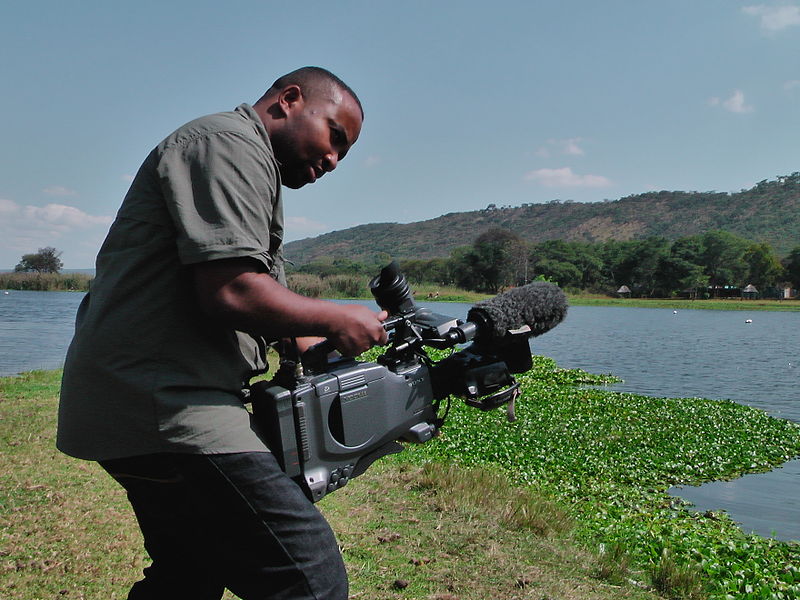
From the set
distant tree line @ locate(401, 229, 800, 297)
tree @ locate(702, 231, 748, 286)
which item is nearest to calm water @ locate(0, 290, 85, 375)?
distant tree line @ locate(401, 229, 800, 297)

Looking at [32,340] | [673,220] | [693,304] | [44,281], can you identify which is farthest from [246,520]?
[673,220]

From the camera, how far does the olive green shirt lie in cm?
177

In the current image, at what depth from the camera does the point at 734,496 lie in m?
9.46

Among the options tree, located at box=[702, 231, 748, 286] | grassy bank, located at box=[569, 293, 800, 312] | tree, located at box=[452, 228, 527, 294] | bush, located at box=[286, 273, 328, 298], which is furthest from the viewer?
tree, located at box=[702, 231, 748, 286]

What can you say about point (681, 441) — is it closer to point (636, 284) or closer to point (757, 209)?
point (636, 284)

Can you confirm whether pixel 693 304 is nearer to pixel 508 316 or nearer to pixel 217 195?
pixel 508 316

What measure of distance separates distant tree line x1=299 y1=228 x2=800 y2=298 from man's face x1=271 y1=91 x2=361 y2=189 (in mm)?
83514

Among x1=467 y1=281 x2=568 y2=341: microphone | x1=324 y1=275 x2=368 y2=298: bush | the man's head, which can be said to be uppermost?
the man's head

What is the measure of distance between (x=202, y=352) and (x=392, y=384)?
2.23ft

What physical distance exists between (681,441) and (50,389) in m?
10.6

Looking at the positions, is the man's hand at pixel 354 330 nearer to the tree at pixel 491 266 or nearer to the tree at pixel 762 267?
the tree at pixel 491 266

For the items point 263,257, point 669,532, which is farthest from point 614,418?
point 263,257

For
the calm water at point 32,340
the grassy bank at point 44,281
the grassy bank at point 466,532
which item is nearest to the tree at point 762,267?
the calm water at point 32,340

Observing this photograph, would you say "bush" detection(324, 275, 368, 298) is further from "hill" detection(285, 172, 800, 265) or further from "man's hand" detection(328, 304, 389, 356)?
"hill" detection(285, 172, 800, 265)
